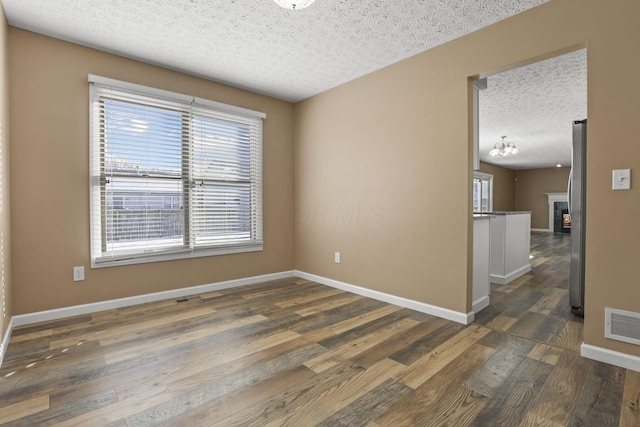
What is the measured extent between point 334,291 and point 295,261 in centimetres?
98

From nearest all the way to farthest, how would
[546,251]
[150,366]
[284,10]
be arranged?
[150,366], [284,10], [546,251]

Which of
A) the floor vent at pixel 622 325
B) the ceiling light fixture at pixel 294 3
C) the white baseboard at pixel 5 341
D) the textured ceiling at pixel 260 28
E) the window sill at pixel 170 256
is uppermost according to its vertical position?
the textured ceiling at pixel 260 28

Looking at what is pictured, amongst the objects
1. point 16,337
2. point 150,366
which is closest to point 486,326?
point 150,366

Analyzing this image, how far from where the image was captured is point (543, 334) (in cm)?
245

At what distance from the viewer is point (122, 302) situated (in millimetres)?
3031

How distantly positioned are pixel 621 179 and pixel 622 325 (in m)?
0.89

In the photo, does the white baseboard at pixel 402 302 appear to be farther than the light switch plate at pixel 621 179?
Yes

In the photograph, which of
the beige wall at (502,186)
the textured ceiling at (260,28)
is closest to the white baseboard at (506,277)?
the textured ceiling at (260,28)

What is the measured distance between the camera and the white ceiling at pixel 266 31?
227 cm

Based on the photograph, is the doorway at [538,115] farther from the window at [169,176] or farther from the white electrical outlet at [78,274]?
the white electrical outlet at [78,274]

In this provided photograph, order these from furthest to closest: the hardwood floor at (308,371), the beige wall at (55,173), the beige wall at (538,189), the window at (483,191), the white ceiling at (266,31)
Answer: the beige wall at (538,189) < the window at (483,191) < the beige wall at (55,173) < the white ceiling at (266,31) < the hardwood floor at (308,371)

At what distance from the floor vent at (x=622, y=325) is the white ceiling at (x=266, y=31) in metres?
2.11

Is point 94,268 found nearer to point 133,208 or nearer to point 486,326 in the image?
point 133,208

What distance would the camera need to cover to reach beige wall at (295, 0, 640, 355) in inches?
75.4
